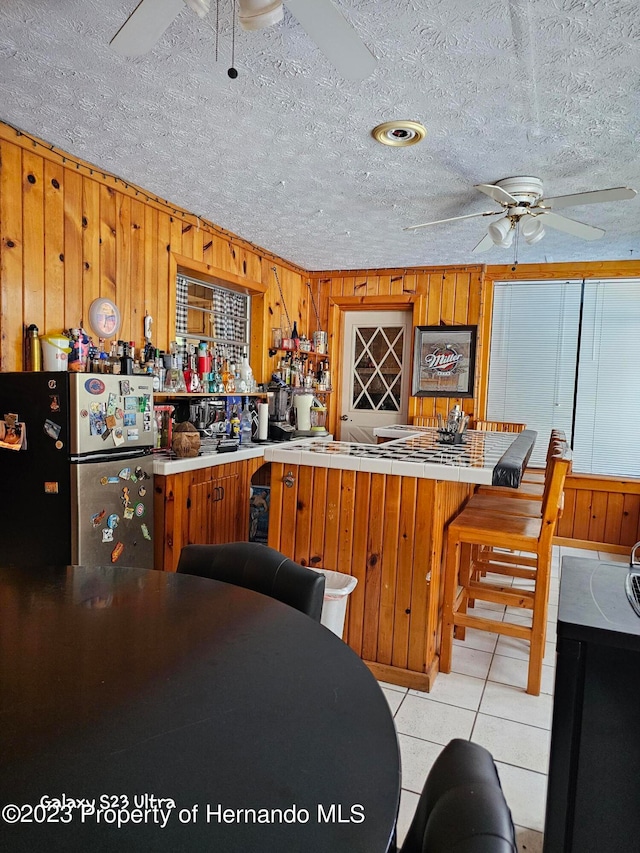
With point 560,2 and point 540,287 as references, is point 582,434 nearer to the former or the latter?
point 540,287

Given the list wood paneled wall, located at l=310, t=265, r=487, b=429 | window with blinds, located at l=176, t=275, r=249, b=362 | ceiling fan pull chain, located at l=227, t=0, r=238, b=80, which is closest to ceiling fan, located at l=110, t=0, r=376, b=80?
ceiling fan pull chain, located at l=227, t=0, r=238, b=80

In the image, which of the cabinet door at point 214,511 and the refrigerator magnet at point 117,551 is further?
the cabinet door at point 214,511

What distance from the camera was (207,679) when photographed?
38.6 inches

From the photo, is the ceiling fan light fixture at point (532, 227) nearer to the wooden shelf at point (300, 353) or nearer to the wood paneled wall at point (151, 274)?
the wood paneled wall at point (151, 274)

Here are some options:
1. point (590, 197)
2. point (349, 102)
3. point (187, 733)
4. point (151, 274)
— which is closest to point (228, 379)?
point (151, 274)

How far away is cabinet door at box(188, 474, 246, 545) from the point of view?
337 cm

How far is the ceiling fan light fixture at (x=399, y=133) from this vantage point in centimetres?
247

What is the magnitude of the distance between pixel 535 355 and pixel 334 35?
14.2ft

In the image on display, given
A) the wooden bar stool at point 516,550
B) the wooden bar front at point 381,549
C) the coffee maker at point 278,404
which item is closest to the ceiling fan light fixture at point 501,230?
the wooden bar stool at point 516,550

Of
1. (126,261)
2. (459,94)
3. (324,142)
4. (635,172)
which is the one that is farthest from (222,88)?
(635,172)

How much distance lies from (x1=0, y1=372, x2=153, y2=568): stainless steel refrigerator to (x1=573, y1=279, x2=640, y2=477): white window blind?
13.7 ft

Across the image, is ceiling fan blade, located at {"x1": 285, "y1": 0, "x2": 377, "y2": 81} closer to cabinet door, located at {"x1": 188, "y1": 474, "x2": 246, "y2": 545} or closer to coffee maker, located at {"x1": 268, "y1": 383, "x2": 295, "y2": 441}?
cabinet door, located at {"x1": 188, "y1": 474, "x2": 246, "y2": 545}

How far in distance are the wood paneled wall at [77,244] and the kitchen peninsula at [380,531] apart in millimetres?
1493

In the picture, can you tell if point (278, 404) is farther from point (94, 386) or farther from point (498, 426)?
point (94, 386)
